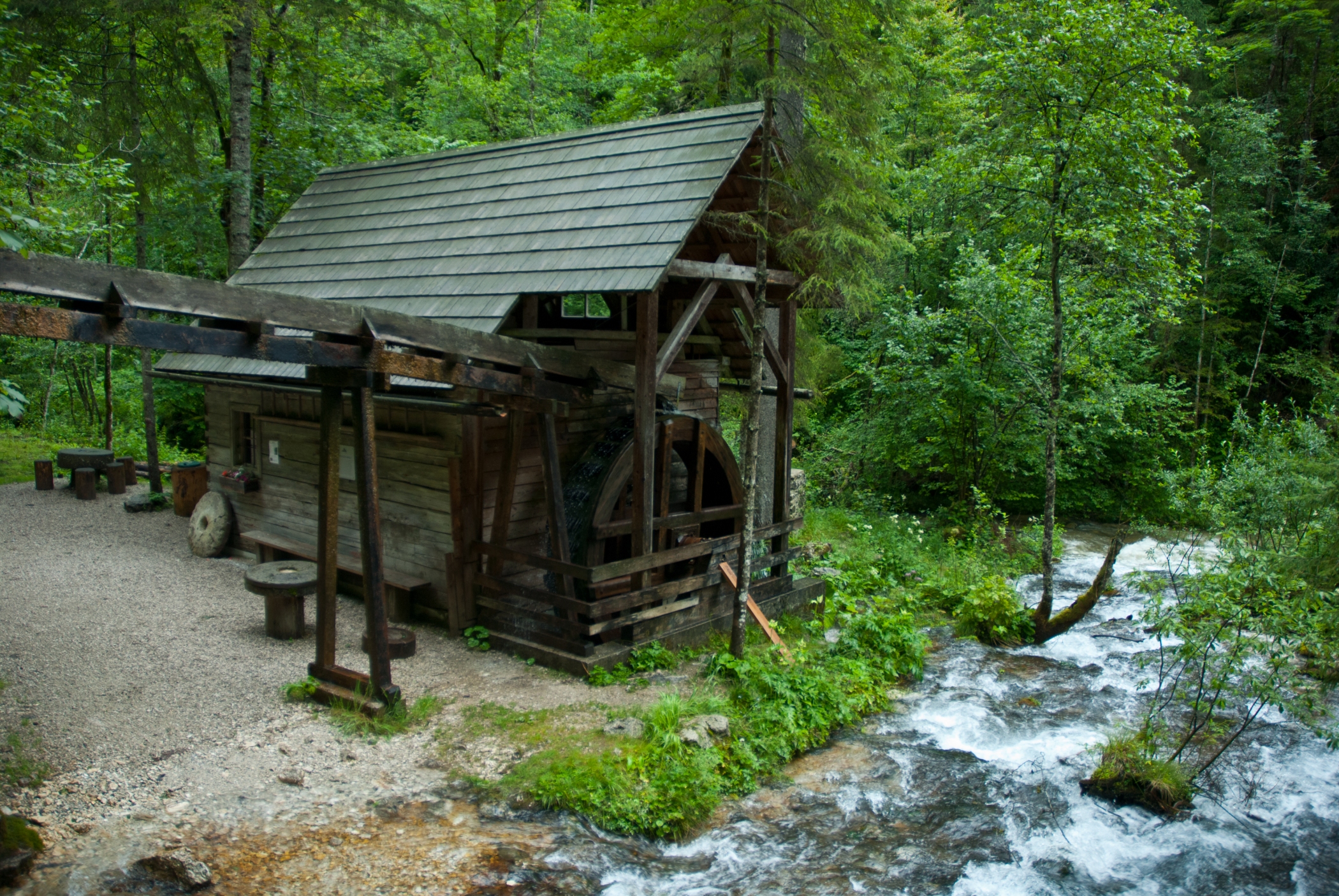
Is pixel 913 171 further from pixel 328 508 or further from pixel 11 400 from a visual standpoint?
pixel 11 400

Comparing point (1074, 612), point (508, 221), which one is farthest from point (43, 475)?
point (1074, 612)

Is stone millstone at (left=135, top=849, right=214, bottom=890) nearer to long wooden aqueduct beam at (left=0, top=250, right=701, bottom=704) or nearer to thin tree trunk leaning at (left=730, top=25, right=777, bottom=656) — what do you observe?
long wooden aqueduct beam at (left=0, top=250, right=701, bottom=704)

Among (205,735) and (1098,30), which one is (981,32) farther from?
(205,735)

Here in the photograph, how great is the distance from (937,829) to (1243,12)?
69.9 ft

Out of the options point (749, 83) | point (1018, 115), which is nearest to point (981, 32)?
point (1018, 115)

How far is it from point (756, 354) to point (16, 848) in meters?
5.56

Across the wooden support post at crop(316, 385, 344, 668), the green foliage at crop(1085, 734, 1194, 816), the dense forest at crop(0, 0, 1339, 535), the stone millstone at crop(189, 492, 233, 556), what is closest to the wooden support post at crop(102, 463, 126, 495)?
the dense forest at crop(0, 0, 1339, 535)

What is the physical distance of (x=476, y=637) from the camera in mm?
7586

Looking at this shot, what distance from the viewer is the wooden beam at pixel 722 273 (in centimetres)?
709

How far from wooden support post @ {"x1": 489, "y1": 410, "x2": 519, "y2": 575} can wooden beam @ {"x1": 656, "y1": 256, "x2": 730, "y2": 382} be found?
1317 millimetres

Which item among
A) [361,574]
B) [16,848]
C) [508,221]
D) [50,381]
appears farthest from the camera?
[50,381]

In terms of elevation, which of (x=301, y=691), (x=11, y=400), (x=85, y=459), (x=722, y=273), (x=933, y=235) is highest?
(x=933, y=235)

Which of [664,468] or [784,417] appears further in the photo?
[784,417]

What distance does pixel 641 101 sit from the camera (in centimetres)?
1587
